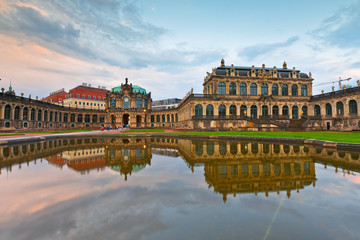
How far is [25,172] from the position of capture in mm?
8797

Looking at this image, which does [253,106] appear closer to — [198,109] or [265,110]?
[265,110]

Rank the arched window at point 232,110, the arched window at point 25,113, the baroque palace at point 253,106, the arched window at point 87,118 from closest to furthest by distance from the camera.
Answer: the baroque palace at point 253,106
the arched window at point 25,113
the arched window at point 232,110
the arched window at point 87,118

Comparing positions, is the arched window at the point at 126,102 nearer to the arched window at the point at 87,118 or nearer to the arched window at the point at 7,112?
the arched window at the point at 87,118

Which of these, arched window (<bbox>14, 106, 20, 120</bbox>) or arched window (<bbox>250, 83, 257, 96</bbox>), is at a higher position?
arched window (<bbox>250, 83, 257, 96</bbox>)

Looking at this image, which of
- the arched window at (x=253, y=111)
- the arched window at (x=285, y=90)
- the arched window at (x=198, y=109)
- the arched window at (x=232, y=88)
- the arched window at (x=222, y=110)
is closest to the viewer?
the arched window at (x=198, y=109)

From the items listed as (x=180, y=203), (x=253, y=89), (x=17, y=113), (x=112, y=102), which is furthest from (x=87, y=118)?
(x=180, y=203)

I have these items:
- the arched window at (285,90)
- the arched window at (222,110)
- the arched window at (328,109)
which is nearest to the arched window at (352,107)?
the arched window at (328,109)

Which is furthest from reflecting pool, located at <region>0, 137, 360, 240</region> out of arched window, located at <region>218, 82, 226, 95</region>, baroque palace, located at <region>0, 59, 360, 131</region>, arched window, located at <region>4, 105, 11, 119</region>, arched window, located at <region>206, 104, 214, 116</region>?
arched window, located at <region>4, 105, 11, 119</region>

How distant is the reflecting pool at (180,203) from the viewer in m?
4.08

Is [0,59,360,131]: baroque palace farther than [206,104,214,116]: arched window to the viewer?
No

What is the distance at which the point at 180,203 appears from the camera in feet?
18.2

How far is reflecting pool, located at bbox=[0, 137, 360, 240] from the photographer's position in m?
4.08

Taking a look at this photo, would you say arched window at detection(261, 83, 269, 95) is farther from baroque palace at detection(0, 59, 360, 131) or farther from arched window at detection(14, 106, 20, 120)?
arched window at detection(14, 106, 20, 120)

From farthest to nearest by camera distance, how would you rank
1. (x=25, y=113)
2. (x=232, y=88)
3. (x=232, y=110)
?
(x=232, y=88) < (x=232, y=110) < (x=25, y=113)
